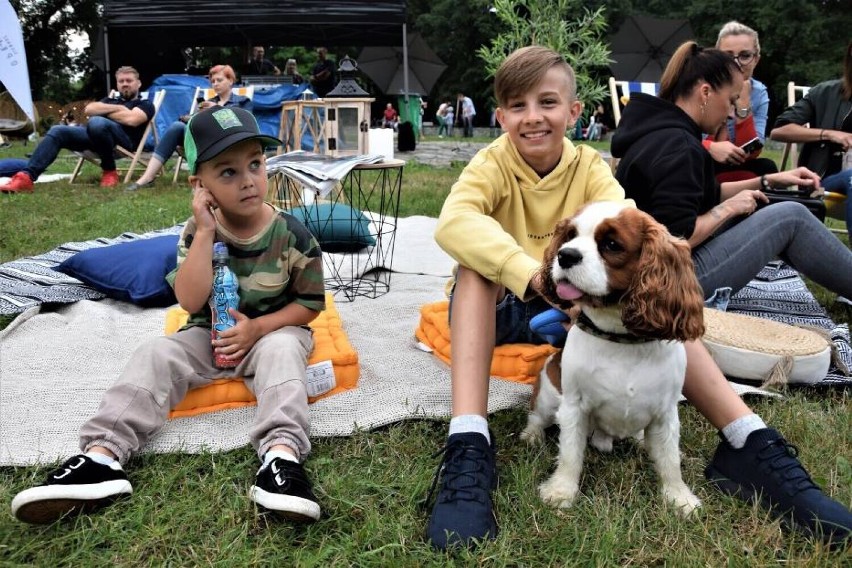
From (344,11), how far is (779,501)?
53.3ft

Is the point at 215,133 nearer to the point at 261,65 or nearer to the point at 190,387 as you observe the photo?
the point at 190,387

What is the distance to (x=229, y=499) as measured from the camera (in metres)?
2.00

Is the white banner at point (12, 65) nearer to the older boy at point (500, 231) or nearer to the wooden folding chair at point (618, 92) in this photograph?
the wooden folding chair at point (618, 92)

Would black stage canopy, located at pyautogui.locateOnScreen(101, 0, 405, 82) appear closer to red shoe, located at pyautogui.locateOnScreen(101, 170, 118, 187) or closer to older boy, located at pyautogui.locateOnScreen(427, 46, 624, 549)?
red shoe, located at pyautogui.locateOnScreen(101, 170, 118, 187)

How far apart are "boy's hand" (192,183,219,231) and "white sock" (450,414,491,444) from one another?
1.18 metres

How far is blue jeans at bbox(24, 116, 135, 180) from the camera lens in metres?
8.44

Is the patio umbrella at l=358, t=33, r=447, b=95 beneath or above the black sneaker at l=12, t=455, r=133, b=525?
above

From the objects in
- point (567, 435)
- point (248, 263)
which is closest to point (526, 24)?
point (248, 263)

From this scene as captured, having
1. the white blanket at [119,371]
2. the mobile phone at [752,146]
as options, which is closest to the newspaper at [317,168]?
the white blanket at [119,371]

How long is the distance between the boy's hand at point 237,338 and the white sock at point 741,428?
1.75 metres

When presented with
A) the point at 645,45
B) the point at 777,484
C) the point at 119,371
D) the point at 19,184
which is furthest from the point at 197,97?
the point at 645,45

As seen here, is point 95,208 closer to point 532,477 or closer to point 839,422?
point 532,477

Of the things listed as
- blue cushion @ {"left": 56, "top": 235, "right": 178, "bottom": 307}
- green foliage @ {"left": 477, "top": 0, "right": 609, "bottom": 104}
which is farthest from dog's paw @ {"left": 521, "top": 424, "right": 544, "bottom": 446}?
green foliage @ {"left": 477, "top": 0, "right": 609, "bottom": 104}

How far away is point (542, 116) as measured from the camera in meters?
2.42
